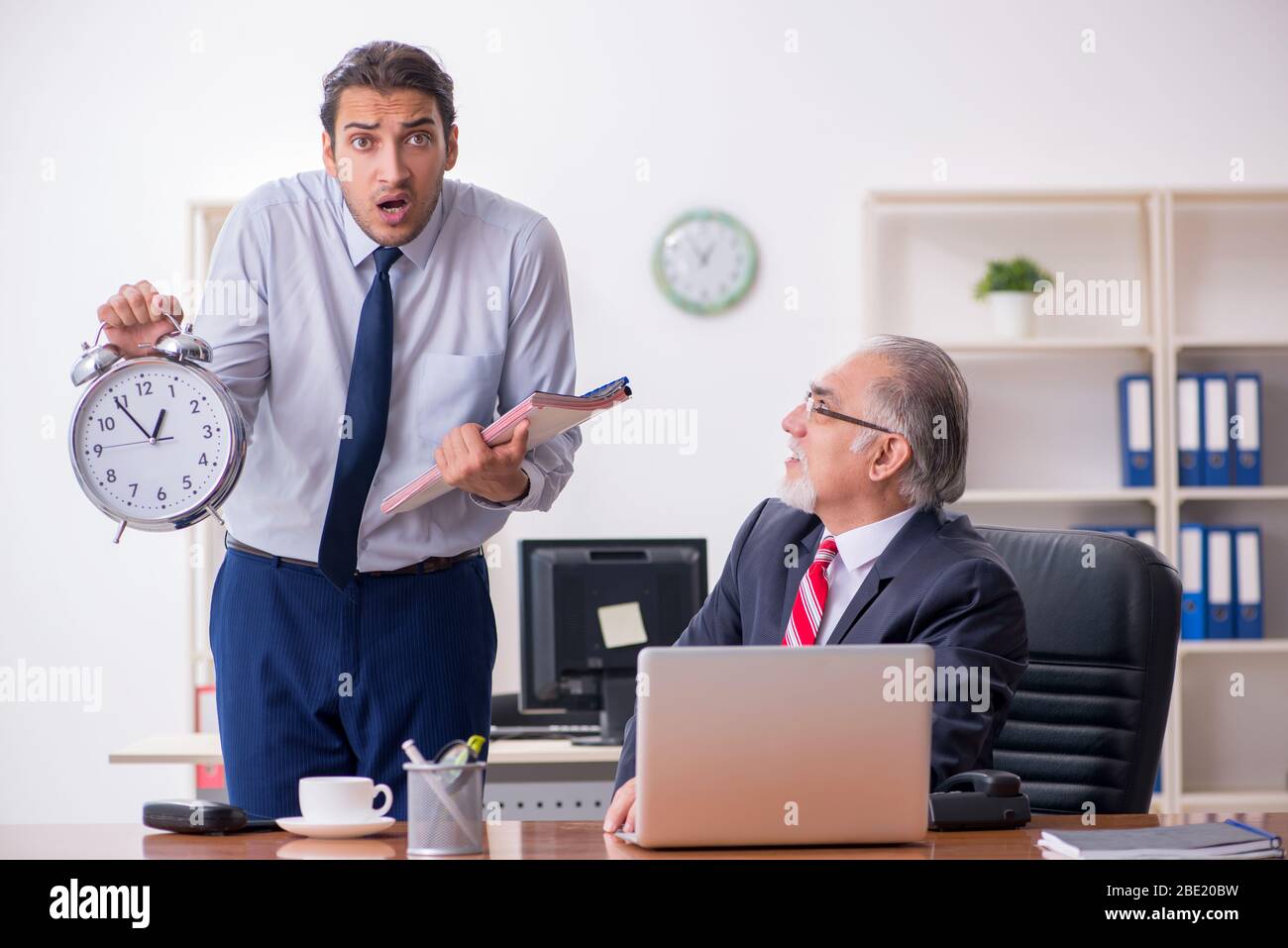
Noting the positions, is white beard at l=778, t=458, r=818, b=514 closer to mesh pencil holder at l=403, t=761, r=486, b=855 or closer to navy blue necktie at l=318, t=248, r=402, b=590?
navy blue necktie at l=318, t=248, r=402, b=590

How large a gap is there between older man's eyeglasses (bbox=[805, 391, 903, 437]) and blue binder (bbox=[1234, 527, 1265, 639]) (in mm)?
2755

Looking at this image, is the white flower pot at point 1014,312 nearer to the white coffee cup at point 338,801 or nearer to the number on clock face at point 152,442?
the number on clock face at point 152,442

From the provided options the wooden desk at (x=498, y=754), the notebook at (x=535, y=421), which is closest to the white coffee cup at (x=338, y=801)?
the notebook at (x=535, y=421)

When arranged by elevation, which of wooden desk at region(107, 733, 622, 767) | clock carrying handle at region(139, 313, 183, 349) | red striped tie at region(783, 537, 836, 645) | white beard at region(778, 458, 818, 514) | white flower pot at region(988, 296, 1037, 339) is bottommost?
wooden desk at region(107, 733, 622, 767)

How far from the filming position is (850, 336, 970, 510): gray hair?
2121 millimetres

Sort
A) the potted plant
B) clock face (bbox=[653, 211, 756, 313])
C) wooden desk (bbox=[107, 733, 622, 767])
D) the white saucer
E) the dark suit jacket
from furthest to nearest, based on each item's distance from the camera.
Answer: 1. clock face (bbox=[653, 211, 756, 313])
2. the potted plant
3. wooden desk (bbox=[107, 733, 622, 767])
4. the dark suit jacket
5. the white saucer

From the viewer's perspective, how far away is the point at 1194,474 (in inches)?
175

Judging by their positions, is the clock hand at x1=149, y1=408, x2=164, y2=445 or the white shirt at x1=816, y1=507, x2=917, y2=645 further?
the white shirt at x1=816, y1=507, x2=917, y2=645

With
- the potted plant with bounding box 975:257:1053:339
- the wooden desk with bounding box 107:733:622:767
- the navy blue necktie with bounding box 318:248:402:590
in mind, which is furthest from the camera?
the potted plant with bounding box 975:257:1053:339

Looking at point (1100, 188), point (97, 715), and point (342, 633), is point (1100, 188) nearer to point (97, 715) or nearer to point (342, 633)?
point (342, 633)

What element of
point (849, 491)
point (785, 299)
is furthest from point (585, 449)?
point (849, 491)

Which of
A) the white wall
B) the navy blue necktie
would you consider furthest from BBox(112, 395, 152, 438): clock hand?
the white wall

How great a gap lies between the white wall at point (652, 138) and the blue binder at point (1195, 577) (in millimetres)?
1292

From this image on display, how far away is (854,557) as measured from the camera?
2096 millimetres
